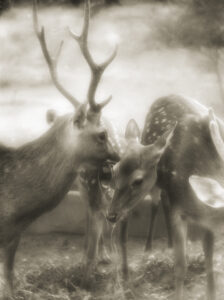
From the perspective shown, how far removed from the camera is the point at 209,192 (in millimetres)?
2055

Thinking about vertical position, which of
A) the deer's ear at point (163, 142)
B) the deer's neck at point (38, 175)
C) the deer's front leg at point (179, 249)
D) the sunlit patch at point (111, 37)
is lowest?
the deer's front leg at point (179, 249)

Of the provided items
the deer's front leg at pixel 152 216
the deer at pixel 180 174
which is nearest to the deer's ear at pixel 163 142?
the deer at pixel 180 174

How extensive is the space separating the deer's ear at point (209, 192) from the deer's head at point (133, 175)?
0.42 meters

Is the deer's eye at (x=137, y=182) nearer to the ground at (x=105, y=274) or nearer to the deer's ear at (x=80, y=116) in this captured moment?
the deer's ear at (x=80, y=116)

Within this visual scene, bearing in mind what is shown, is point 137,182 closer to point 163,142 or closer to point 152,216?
point 163,142

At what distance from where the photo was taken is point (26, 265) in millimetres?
3369

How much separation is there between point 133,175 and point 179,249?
1.56ft

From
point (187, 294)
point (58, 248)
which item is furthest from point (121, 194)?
point (58, 248)

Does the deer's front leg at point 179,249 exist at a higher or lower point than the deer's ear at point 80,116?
lower

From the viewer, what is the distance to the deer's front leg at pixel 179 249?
249 cm

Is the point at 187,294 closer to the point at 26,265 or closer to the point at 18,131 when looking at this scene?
the point at 26,265

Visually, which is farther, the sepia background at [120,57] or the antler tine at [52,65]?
the sepia background at [120,57]

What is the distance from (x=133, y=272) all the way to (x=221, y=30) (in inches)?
118

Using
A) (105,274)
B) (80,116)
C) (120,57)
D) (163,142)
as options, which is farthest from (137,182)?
(120,57)
